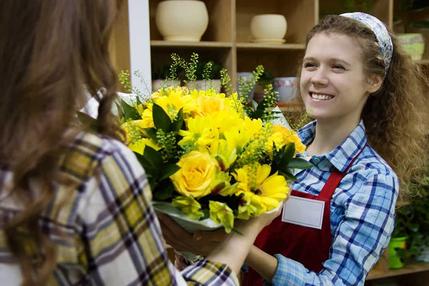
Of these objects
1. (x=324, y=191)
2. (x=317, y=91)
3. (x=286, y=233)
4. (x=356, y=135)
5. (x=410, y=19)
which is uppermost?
(x=410, y=19)

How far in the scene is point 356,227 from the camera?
1115 millimetres

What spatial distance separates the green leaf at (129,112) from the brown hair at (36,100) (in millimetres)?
411

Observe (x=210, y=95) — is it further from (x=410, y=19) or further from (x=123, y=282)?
(x=410, y=19)

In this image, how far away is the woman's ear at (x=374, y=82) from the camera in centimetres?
134

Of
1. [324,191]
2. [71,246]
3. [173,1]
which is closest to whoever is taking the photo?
[71,246]

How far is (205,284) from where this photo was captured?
0.72 metres

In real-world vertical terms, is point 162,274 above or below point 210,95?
below

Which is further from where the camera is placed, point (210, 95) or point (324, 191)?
point (324, 191)

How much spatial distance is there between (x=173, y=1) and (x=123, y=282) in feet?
5.48

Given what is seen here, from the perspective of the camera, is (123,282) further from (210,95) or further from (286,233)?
(286,233)

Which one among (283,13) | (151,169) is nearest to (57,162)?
(151,169)

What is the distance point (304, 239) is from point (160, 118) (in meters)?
0.56

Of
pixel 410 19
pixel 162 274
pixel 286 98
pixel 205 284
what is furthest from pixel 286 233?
pixel 410 19

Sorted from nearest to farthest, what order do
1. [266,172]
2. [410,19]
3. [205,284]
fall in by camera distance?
1. [205,284]
2. [266,172]
3. [410,19]
